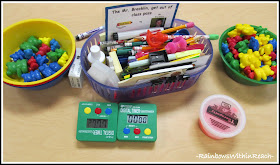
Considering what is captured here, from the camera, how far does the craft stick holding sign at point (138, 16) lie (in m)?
0.58

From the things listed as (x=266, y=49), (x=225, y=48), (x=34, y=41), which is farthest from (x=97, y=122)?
(x=266, y=49)

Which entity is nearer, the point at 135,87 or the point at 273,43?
the point at 135,87

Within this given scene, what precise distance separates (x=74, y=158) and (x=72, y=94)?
178 mm

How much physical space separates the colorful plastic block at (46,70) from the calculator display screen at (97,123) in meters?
0.17

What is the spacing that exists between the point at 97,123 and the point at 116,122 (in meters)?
0.05

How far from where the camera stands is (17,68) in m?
0.64

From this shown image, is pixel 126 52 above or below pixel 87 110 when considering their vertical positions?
above

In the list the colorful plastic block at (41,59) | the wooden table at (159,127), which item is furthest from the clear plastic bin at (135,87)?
the colorful plastic block at (41,59)

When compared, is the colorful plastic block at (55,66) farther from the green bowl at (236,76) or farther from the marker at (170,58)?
the green bowl at (236,76)

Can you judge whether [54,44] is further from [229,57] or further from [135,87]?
[229,57]

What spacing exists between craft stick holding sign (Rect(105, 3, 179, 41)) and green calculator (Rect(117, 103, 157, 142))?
8.0 inches

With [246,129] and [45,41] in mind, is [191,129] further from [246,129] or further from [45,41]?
[45,41]

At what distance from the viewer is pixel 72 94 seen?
26.4 inches

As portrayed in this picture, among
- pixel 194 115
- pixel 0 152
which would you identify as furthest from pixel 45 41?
pixel 194 115
